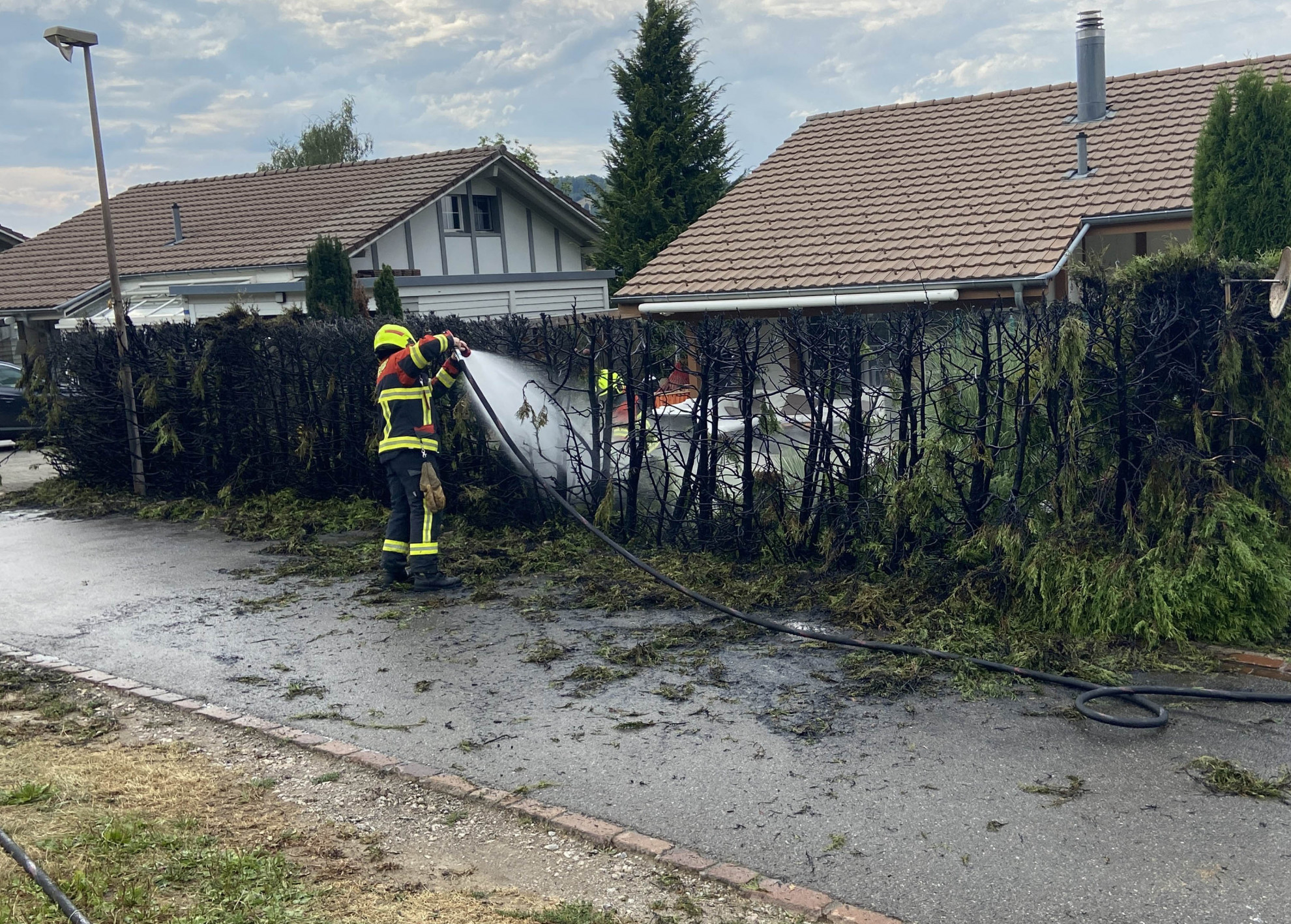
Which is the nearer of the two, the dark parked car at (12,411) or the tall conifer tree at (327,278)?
the tall conifer tree at (327,278)

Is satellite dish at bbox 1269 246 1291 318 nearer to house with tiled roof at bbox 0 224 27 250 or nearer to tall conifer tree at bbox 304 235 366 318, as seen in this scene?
tall conifer tree at bbox 304 235 366 318

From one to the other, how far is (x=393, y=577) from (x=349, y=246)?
15211mm

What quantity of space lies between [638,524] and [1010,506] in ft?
10.5

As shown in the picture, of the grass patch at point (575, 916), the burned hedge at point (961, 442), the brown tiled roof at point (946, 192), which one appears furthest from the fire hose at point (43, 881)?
the brown tiled roof at point (946, 192)

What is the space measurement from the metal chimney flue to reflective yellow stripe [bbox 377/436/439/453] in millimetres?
13811

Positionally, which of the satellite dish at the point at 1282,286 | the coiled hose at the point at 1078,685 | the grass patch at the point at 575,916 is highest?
the satellite dish at the point at 1282,286

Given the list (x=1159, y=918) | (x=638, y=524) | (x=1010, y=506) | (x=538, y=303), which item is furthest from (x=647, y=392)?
(x=538, y=303)

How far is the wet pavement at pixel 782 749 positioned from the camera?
394 cm

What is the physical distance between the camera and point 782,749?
5188 millimetres

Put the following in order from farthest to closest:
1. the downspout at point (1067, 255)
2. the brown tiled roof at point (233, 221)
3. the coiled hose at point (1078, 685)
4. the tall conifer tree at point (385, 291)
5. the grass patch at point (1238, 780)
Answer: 1. the brown tiled roof at point (233, 221)
2. the tall conifer tree at point (385, 291)
3. the downspout at point (1067, 255)
4. the coiled hose at point (1078, 685)
5. the grass patch at point (1238, 780)

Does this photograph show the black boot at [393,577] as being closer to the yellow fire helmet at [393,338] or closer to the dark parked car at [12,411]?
the yellow fire helmet at [393,338]

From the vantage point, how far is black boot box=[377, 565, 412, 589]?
28.2ft

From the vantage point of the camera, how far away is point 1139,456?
6562 mm

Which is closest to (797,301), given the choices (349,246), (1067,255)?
(1067,255)
